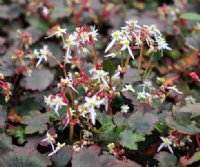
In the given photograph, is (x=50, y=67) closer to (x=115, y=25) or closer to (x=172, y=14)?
(x=115, y=25)

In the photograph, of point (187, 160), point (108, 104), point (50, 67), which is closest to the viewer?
point (187, 160)

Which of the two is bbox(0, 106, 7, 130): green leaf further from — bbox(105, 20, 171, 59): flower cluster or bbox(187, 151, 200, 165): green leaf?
bbox(187, 151, 200, 165): green leaf

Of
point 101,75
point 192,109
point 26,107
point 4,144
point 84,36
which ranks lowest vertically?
point 26,107

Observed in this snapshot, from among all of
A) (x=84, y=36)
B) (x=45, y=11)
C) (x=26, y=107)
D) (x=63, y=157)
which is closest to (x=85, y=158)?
(x=63, y=157)

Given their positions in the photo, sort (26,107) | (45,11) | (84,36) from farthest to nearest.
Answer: (45,11) < (26,107) < (84,36)

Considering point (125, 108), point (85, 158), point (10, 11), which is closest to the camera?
point (85, 158)

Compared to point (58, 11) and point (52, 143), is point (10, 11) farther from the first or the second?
point (52, 143)

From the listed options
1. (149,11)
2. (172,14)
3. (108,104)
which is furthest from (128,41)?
(149,11)

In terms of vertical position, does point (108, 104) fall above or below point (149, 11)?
above
